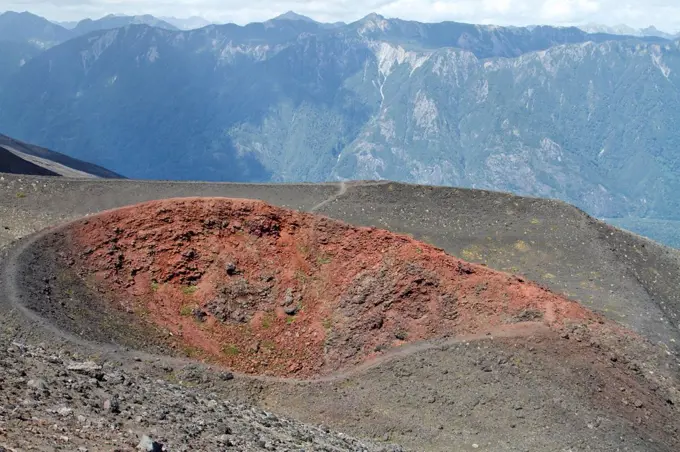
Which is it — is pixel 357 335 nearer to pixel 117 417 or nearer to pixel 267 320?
pixel 267 320

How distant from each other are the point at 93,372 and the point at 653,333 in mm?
30519

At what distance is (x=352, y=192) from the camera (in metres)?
55.2

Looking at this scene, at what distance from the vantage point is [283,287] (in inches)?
1310

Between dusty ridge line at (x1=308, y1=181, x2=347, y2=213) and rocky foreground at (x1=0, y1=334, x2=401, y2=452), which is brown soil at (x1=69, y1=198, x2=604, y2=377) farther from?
dusty ridge line at (x1=308, y1=181, x2=347, y2=213)

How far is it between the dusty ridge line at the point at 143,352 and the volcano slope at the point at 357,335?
82mm

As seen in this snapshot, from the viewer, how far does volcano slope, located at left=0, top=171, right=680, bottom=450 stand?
26.6m

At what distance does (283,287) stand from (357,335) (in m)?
4.64

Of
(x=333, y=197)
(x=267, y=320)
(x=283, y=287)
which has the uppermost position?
(x=333, y=197)

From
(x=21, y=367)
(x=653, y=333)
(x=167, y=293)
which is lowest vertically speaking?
(x=653, y=333)

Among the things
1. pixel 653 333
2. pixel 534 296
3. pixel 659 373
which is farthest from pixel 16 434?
pixel 653 333

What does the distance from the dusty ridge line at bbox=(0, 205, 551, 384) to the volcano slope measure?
82 millimetres

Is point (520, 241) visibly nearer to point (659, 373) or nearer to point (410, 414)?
point (659, 373)

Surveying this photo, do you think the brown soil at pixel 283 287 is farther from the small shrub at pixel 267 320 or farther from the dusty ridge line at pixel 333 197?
the dusty ridge line at pixel 333 197

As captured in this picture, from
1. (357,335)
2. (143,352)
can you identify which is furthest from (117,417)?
(357,335)
